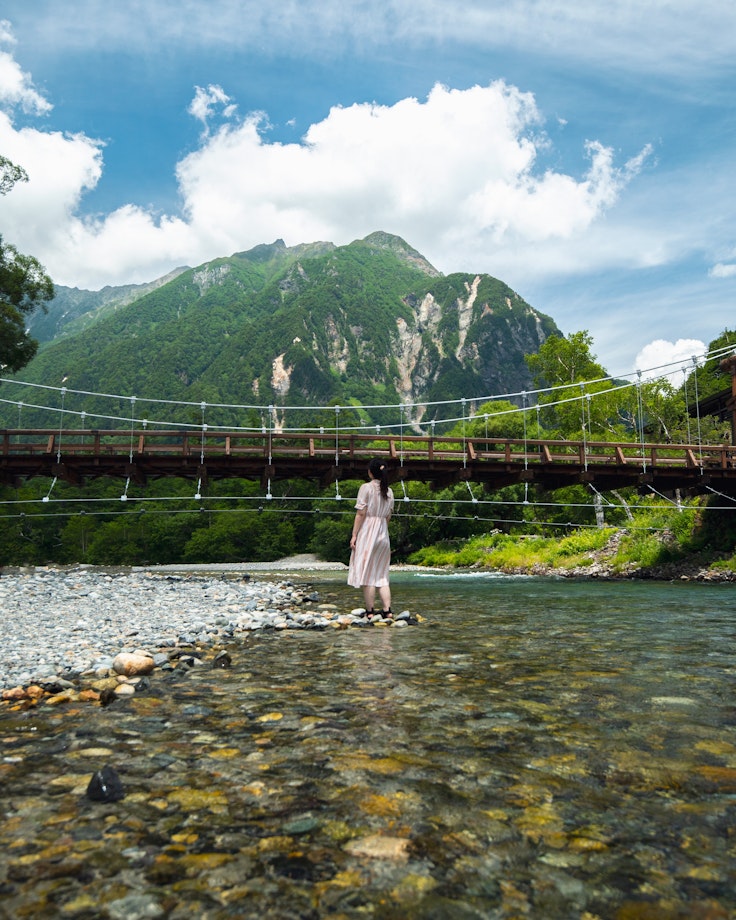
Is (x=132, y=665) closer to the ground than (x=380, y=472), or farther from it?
closer to the ground

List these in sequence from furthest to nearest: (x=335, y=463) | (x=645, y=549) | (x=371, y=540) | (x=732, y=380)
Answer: (x=732, y=380), (x=645, y=549), (x=335, y=463), (x=371, y=540)

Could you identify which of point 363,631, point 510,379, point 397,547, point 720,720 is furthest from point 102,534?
point 510,379

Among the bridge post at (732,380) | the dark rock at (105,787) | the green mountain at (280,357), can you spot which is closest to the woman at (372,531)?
the dark rock at (105,787)

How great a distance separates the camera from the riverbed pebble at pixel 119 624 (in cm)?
492

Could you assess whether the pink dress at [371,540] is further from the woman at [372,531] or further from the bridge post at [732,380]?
the bridge post at [732,380]

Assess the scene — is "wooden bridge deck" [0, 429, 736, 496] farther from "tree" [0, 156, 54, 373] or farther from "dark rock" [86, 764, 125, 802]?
"dark rock" [86, 764, 125, 802]

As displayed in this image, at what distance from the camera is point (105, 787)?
7.90ft

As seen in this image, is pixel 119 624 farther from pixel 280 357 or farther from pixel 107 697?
pixel 280 357

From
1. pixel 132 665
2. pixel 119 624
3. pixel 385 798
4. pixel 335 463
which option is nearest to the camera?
pixel 385 798

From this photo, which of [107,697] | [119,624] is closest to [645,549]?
[119,624]

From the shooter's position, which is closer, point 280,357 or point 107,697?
point 107,697

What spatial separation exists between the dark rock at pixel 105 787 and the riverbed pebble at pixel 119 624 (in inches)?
82.0

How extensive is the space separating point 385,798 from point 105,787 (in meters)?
1.09

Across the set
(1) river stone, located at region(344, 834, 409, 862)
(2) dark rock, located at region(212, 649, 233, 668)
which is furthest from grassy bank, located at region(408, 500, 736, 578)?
(1) river stone, located at region(344, 834, 409, 862)
